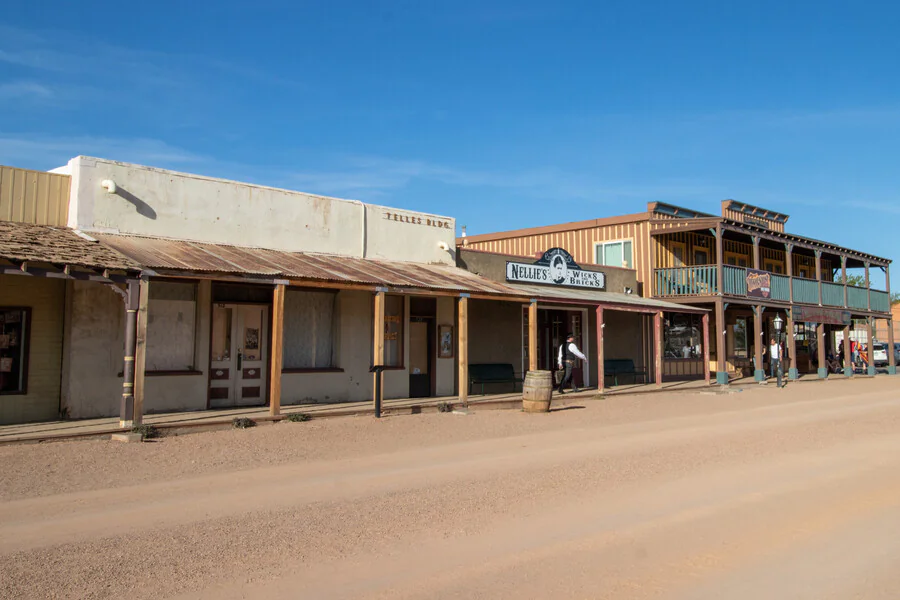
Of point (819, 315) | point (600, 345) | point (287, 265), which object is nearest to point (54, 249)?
point (287, 265)

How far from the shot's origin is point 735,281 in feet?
81.6

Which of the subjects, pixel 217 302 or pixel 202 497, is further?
pixel 217 302

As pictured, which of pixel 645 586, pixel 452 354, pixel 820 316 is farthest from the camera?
pixel 820 316

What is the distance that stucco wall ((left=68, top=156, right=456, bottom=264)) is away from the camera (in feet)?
42.8

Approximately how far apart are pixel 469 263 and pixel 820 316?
16580 mm

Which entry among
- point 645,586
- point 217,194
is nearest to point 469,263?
point 217,194

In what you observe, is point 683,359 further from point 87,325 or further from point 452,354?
point 87,325

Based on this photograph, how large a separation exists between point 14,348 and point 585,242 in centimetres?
1931

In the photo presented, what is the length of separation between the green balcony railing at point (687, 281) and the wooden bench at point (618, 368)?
3091 mm

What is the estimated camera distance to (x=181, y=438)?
36.2ft

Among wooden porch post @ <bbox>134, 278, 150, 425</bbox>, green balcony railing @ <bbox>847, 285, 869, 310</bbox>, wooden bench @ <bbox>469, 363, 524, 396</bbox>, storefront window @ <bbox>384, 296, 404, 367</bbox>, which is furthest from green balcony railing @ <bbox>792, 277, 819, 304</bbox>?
wooden porch post @ <bbox>134, 278, 150, 425</bbox>

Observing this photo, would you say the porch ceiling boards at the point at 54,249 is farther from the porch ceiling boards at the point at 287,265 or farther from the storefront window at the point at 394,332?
the storefront window at the point at 394,332

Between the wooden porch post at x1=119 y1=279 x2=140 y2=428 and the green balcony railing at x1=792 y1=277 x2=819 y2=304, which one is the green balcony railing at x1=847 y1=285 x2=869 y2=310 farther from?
the wooden porch post at x1=119 y1=279 x2=140 y2=428

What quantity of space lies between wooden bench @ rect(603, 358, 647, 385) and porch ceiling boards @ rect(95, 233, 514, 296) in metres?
6.40
